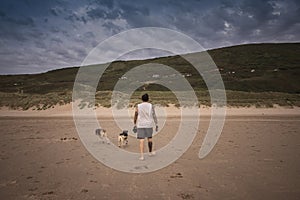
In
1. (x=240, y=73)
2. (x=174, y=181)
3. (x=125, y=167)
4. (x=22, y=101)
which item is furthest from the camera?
(x=240, y=73)

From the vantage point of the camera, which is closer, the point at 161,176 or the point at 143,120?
the point at 161,176

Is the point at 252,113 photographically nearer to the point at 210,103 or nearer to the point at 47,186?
the point at 210,103

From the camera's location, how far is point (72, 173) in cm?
726

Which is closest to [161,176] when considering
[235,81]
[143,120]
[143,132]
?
[143,132]

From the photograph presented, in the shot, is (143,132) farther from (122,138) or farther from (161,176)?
(122,138)

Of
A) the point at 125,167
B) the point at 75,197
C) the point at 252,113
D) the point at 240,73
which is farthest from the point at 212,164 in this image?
the point at 240,73

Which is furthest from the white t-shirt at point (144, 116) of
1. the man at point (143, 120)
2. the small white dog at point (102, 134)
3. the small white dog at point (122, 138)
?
the small white dog at point (102, 134)

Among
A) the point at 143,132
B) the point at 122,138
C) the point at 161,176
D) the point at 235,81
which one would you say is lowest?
the point at 161,176

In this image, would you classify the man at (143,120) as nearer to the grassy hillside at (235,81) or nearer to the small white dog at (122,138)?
the small white dog at (122,138)

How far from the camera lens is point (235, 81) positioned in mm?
68938

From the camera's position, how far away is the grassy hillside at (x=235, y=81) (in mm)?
33906

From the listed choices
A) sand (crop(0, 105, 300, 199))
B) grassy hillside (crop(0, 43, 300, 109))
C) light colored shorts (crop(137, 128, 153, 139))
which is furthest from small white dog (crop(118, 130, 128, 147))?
grassy hillside (crop(0, 43, 300, 109))

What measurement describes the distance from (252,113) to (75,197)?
2750 centimetres

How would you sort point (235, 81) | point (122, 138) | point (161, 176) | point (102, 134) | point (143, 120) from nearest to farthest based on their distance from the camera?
point (161, 176) < point (143, 120) < point (122, 138) < point (102, 134) < point (235, 81)
